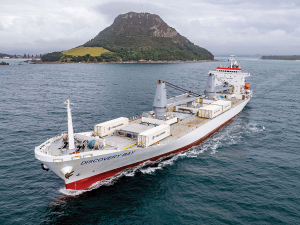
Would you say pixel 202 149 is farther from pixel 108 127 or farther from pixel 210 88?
pixel 210 88

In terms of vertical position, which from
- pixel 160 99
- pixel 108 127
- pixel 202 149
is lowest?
pixel 202 149

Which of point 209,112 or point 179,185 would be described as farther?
point 209,112

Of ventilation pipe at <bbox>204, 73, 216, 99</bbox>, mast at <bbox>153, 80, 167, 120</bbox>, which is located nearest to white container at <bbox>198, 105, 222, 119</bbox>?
ventilation pipe at <bbox>204, 73, 216, 99</bbox>

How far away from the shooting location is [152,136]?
3484cm

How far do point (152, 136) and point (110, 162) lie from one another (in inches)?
319

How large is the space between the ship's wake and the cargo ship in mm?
688

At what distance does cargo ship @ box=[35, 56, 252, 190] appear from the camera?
2812 cm

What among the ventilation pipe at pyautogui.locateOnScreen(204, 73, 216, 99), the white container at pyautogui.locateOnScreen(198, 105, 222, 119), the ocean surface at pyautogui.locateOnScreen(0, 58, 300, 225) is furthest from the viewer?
the ventilation pipe at pyautogui.locateOnScreen(204, 73, 216, 99)

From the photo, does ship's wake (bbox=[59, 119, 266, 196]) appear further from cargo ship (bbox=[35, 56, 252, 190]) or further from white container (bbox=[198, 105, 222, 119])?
white container (bbox=[198, 105, 222, 119])

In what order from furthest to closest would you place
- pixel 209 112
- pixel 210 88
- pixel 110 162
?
1. pixel 210 88
2. pixel 209 112
3. pixel 110 162

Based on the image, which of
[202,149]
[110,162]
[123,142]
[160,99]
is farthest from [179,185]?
[160,99]

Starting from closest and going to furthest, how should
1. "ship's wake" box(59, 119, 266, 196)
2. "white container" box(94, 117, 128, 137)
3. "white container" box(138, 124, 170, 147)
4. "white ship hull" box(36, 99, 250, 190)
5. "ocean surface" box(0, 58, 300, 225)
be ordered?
"ocean surface" box(0, 58, 300, 225), "white ship hull" box(36, 99, 250, 190), "ship's wake" box(59, 119, 266, 196), "white container" box(138, 124, 170, 147), "white container" box(94, 117, 128, 137)

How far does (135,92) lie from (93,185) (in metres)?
66.1

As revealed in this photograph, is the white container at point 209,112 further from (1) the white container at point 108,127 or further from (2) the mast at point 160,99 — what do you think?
(1) the white container at point 108,127
